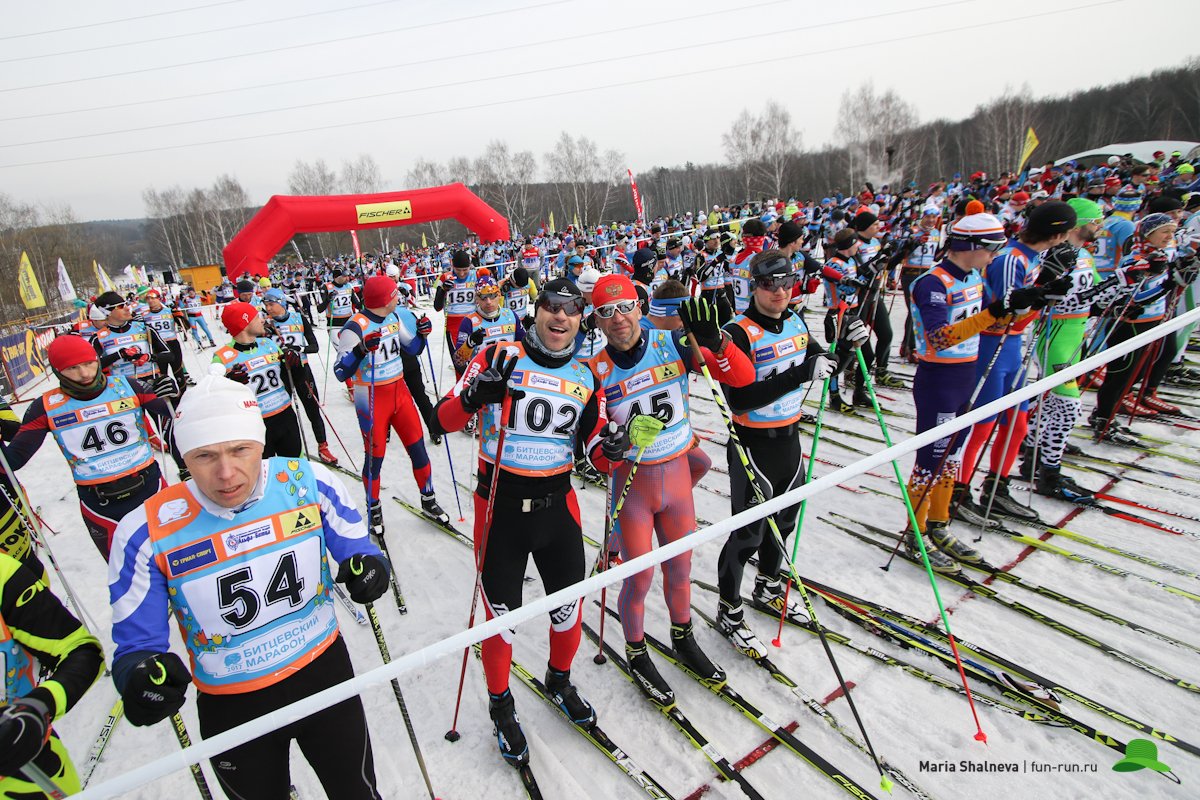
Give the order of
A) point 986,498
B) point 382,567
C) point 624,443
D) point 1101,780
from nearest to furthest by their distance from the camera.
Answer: point 382,567, point 1101,780, point 624,443, point 986,498

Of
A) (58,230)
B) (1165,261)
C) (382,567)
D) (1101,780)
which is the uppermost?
A: (58,230)

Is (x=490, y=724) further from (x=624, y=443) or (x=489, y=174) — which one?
(x=489, y=174)

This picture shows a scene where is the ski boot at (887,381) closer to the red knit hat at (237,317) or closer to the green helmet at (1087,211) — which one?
the green helmet at (1087,211)

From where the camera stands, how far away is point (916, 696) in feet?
10.9

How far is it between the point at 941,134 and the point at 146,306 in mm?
79376

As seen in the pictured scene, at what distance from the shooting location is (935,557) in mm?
4500

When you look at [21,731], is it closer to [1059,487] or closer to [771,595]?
[771,595]

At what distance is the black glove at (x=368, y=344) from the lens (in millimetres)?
5254

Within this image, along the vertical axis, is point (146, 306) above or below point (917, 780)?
above

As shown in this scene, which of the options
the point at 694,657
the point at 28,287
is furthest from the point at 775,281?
the point at 28,287

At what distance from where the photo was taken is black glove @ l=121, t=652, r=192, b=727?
66.9 inches

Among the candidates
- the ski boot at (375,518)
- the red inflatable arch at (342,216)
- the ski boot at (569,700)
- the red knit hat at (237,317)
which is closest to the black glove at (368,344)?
the red knit hat at (237,317)

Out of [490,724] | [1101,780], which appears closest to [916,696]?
[1101,780]

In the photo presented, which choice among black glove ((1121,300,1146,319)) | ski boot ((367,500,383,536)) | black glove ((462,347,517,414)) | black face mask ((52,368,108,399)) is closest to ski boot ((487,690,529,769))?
black glove ((462,347,517,414))
